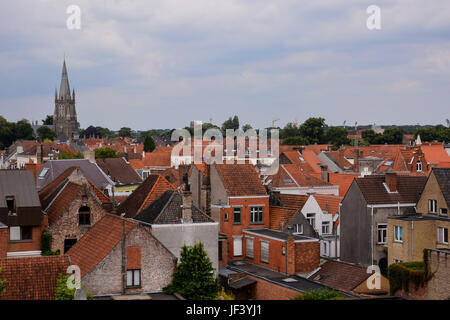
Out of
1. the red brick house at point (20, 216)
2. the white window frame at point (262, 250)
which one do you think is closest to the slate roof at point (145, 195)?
the red brick house at point (20, 216)

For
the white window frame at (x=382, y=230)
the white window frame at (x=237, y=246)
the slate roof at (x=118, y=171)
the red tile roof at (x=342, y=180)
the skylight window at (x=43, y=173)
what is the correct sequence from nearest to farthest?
the white window frame at (x=382, y=230) → the white window frame at (x=237, y=246) → the skylight window at (x=43, y=173) → the red tile roof at (x=342, y=180) → the slate roof at (x=118, y=171)

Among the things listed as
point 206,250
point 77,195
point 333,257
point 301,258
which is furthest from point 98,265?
point 333,257

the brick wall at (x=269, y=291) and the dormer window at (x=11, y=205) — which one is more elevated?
the dormer window at (x=11, y=205)

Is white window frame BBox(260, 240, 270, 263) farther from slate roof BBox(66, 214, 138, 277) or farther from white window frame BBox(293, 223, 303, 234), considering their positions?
slate roof BBox(66, 214, 138, 277)

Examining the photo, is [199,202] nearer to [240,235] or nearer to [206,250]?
[240,235]

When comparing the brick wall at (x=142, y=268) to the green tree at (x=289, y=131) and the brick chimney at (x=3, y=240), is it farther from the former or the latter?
the green tree at (x=289, y=131)

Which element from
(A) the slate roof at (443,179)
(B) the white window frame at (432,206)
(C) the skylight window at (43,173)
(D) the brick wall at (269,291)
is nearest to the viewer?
(D) the brick wall at (269,291)

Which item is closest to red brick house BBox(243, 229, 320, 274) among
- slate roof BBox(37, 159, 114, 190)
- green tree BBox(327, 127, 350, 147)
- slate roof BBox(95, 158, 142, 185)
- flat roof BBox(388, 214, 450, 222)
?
flat roof BBox(388, 214, 450, 222)
